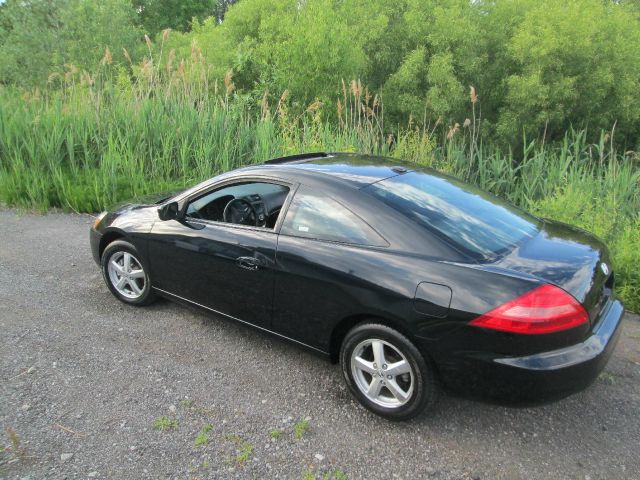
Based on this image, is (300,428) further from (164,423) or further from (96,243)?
(96,243)

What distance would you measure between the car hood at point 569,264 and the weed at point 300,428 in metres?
1.39

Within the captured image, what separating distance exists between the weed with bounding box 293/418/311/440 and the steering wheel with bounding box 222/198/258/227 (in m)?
1.46

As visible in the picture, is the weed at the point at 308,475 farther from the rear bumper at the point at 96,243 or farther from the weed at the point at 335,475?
the rear bumper at the point at 96,243

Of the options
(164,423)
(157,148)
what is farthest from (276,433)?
(157,148)

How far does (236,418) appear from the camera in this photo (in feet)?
9.59

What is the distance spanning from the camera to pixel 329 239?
301 centimetres

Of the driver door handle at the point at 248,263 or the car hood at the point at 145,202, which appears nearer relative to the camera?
the driver door handle at the point at 248,263

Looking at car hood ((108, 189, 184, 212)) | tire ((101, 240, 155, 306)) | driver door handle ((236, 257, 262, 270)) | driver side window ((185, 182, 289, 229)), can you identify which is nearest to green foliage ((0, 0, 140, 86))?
car hood ((108, 189, 184, 212))

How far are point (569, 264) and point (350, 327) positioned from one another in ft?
4.20

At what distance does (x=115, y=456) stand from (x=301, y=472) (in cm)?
100

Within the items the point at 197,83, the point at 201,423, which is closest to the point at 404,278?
the point at 201,423

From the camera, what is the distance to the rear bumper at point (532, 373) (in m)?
2.41

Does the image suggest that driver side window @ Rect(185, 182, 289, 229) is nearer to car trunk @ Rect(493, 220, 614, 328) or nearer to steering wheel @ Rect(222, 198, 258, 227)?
steering wheel @ Rect(222, 198, 258, 227)

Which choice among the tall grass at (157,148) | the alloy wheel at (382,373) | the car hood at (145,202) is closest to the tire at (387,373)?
the alloy wheel at (382,373)
